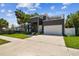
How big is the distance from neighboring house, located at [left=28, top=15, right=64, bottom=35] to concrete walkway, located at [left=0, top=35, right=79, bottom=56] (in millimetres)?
616

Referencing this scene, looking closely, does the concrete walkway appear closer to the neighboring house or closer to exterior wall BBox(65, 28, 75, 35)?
the neighboring house

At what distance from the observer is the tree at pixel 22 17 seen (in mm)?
8837

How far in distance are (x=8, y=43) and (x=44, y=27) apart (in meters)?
2.58

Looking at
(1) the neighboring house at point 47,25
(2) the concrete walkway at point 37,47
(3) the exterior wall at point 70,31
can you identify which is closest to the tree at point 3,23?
(2) the concrete walkway at point 37,47

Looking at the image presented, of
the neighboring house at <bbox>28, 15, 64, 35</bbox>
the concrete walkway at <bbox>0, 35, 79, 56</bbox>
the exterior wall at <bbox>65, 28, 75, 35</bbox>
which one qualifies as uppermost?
the neighboring house at <bbox>28, 15, 64, 35</bbox>

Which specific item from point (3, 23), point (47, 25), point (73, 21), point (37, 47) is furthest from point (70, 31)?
point (3, 23)

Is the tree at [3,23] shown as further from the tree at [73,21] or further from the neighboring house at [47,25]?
the tree at [73,21]

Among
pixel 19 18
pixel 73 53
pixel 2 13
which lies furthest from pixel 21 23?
pixel 73 53

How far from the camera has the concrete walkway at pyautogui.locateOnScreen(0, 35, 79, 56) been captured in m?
7.20

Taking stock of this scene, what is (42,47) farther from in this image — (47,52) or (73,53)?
(73,53)

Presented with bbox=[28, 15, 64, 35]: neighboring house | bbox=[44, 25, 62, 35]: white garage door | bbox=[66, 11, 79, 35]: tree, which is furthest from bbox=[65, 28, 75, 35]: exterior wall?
bbox=[44, 25, 62, 35]: white garage door

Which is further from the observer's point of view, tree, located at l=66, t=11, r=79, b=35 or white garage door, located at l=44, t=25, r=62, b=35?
tree, located at l=66, t=11, r=79, b=35

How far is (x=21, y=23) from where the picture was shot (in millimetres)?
9336

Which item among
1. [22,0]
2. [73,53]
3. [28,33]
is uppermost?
[22,0]
